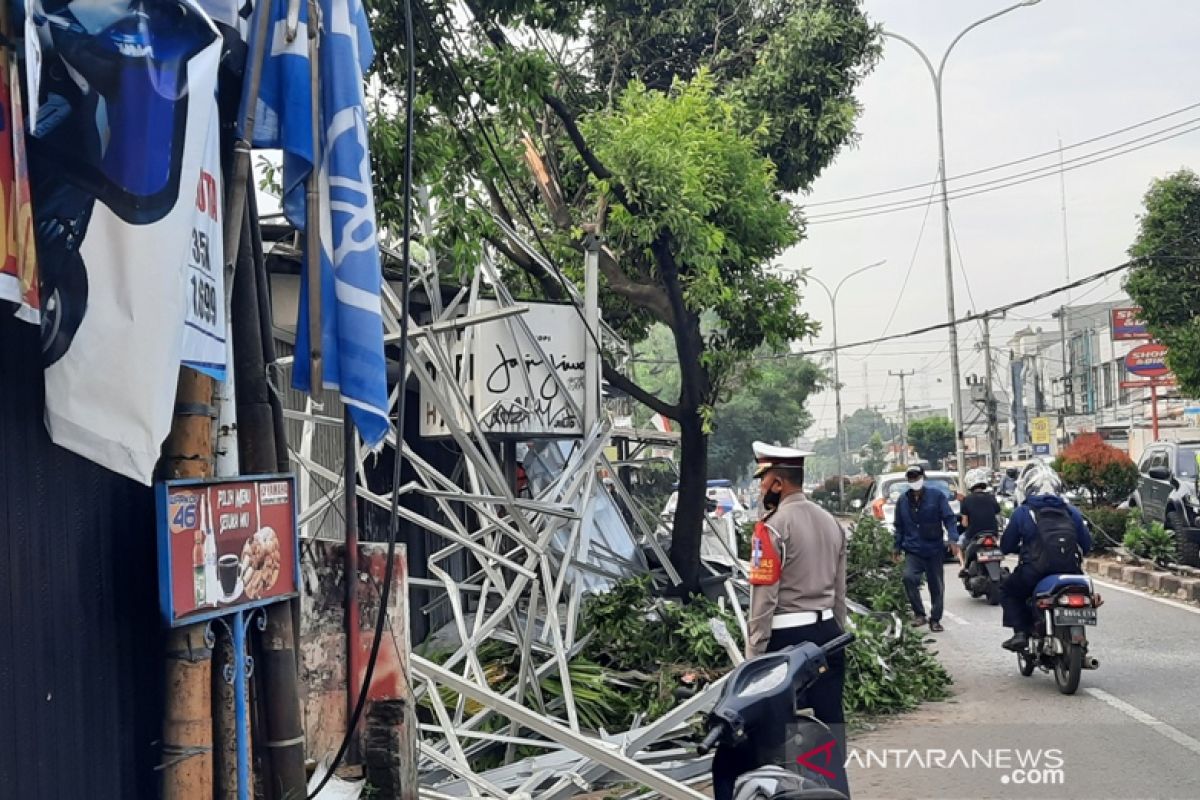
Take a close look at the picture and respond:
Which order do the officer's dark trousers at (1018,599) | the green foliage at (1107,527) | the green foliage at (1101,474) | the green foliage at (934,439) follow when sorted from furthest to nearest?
the green foliage at (934,439) < the green foliage at (1101,474) < the green foliage at (1107,527) < the officer's dark trousers at (1018,599)

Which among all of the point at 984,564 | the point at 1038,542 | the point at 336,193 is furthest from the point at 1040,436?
the point at 336,193

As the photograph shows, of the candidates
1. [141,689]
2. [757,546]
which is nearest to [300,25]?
[141,689]

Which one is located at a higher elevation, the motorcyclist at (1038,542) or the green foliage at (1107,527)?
the motorcyclist at (1038,542)

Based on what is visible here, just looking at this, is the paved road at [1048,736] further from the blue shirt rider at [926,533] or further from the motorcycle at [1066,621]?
the blue shirt rider at [926,533]

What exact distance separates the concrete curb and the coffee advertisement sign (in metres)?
13.8

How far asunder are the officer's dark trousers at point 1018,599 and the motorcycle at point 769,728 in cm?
598

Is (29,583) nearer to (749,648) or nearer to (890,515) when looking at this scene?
(749,648)

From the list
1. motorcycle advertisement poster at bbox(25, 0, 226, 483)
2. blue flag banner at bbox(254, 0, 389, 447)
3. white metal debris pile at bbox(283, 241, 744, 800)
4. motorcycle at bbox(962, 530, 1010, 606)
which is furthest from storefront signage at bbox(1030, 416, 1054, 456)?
motorcycle advertisement poster at bbox(25, 0, 226, 483)

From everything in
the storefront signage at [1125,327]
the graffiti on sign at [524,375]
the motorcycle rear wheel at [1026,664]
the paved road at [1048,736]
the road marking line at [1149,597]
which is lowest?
the road marking line at [1149,597]

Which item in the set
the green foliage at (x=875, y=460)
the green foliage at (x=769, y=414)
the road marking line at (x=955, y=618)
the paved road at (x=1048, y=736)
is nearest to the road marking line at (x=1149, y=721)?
the paved road at (x=1048, y=736)

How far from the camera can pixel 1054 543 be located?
942 cm

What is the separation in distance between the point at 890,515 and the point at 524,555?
1645 cm

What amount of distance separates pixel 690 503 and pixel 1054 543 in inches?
167

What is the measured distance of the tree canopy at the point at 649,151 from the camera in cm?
807
